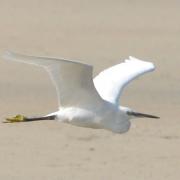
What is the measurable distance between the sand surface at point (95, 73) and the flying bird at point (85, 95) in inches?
30.0

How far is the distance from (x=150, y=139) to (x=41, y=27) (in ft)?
16.1

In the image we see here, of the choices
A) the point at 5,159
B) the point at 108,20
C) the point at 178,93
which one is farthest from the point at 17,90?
the point at 108,20

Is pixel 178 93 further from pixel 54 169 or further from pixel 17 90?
pixel 54 169

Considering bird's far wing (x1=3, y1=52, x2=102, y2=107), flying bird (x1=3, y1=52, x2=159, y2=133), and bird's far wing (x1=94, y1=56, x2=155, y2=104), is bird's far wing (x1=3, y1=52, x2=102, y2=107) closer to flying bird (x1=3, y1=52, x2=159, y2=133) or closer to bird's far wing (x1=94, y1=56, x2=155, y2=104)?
flying bird (x1=3, y1=52, x2=159, y2=133)

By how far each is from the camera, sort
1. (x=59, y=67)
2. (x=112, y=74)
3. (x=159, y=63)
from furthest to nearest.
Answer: (x=159, y=63) < (x=112, y=74) < (x=59, y=67)

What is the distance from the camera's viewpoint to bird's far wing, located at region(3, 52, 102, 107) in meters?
6.86

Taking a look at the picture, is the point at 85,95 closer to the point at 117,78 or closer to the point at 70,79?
the point at 70,79

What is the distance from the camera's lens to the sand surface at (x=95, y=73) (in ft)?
29.5

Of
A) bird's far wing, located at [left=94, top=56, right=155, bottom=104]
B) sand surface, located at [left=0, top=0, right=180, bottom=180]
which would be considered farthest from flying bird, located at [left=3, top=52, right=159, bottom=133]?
sand surface, located at [left=0, top=0, right=180, bottom=180]

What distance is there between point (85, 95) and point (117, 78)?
910 millimetres

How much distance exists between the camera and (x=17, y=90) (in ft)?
38.3

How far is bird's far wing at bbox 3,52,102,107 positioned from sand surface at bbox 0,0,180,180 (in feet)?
3.64

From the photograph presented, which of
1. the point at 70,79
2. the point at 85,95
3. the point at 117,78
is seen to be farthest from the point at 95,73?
the point at 70,79

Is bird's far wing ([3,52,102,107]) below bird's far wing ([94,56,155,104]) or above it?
below
